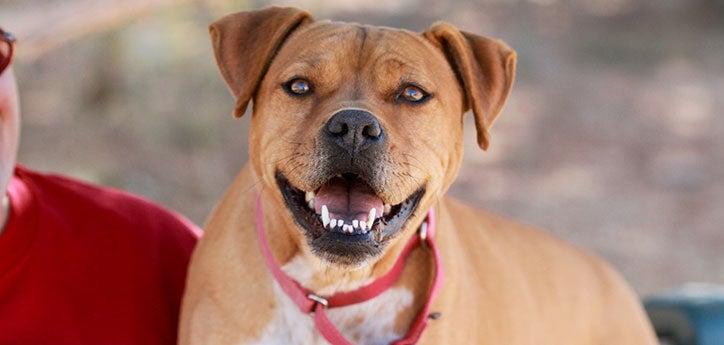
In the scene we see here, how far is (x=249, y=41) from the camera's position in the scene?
11.2ft

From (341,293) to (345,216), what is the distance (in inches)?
13.9

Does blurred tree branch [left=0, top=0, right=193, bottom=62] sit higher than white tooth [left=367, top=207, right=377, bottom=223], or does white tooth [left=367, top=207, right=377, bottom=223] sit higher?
white tooth [left=367, top=207, right=377, bottom=223]

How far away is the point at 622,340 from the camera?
4.29 meters

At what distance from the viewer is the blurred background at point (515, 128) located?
789cm

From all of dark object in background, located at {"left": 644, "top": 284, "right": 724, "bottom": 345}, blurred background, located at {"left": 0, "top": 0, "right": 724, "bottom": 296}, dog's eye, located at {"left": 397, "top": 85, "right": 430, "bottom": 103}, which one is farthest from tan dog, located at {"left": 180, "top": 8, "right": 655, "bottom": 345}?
blurred background, located at {"left": 0, "top": 0, "right": 724, "bottom": 296}

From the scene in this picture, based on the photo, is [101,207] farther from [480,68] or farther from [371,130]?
[480,68]

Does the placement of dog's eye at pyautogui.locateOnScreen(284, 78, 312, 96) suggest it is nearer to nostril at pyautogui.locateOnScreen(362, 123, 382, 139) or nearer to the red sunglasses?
nostril at pyautogui.locateOnScreen(362, 123, 382, 139)

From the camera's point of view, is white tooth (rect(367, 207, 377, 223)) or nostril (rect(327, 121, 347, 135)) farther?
white tooth (rect(367, 207, 377, 223))

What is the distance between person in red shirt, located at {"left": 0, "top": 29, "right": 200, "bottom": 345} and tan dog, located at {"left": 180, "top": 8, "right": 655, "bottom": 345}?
300mm

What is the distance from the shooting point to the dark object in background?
4.61 m

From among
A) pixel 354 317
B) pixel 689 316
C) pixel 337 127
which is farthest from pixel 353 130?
pixel 689 316

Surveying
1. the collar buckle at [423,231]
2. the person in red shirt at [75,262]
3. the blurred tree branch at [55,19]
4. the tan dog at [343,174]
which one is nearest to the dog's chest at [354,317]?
the tan dog at [343,174]

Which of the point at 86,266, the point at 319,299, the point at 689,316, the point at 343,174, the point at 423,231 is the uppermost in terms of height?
the point at 343,174

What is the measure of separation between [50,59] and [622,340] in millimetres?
7003
